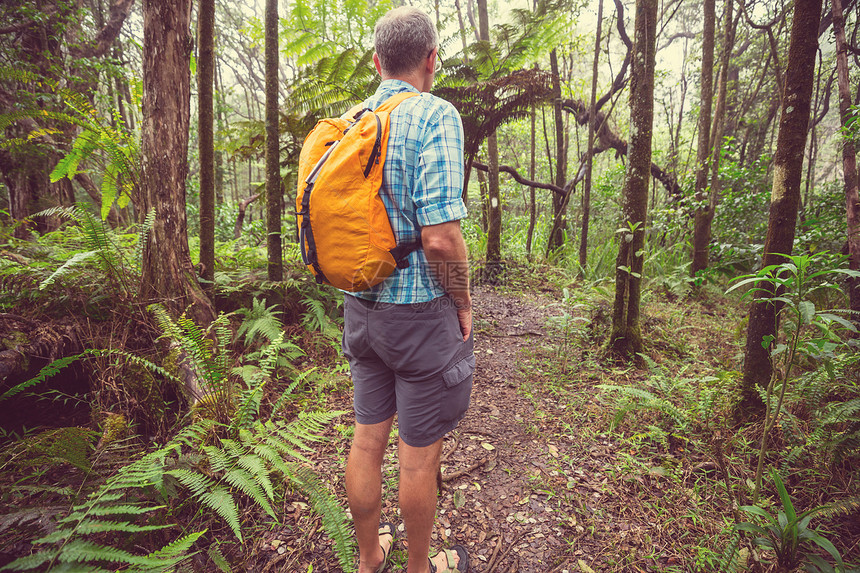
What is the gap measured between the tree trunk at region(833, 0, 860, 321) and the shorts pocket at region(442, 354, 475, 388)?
3166 millimetres

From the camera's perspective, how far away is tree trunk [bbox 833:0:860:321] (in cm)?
277

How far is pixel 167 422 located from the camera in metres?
2.50

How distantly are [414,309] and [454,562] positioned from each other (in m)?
1.40

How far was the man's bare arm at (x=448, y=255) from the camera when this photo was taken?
1.26 m

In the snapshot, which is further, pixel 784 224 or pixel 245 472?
pixel 784 224

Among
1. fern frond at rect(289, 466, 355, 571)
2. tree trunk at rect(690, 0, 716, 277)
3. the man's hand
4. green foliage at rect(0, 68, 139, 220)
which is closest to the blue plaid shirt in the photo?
the man's hand

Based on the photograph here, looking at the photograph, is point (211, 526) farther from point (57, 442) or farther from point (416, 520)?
point (416, 520)

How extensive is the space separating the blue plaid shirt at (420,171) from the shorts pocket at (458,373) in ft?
1.03

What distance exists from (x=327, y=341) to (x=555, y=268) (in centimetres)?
499

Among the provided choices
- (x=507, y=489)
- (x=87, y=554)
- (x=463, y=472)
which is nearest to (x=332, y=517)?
(x=87, y=554)

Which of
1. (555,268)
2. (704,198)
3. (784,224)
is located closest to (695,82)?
(704,198)

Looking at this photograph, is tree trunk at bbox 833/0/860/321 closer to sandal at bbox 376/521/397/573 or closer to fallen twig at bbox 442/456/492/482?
fallen twig at bbox 442/456/492/482

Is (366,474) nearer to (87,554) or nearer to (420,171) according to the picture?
(87,554)

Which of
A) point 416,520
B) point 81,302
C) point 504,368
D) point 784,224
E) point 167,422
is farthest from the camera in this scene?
point 504,368
